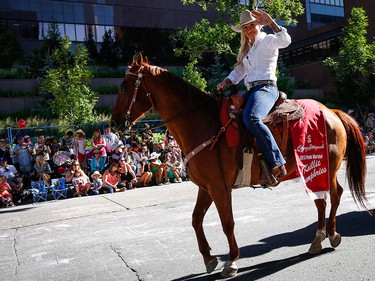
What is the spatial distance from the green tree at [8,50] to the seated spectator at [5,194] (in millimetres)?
19057

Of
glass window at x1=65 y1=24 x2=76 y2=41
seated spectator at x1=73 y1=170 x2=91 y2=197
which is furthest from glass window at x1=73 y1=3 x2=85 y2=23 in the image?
seated spectator at x1=73 y1=170 x2=91 y2=197

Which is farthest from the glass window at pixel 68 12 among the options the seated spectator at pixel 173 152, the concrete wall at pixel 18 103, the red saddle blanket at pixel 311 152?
the red saddle blanket at pixel 311 152

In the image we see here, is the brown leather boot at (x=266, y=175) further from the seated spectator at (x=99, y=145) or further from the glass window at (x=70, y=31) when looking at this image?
the glass window at (x=70, y=31)

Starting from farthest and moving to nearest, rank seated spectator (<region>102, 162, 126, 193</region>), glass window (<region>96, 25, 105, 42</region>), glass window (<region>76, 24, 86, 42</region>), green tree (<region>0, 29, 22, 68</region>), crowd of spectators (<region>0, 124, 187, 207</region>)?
glass window (<region>96, 25, 105, 42</region>)
glass window (<region>76, 24, 86, 42</region>)
green tree (<region>0, 29, 22, 68</region>)
seated spectator (<region>102, 162, 126, 193</region>)
crowd of spectators (<region>0, 124, 187, 207</region>)

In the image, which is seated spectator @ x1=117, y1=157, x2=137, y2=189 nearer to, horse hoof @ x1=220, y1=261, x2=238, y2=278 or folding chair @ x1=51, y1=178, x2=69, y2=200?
folding chair @ x1=51, y1=178, x2=69, y2=200

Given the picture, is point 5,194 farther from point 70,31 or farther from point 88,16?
point 88,16

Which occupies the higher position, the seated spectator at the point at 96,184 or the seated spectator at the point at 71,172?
the seated spectator at the point at 71,172

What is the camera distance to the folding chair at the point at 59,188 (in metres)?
11.7

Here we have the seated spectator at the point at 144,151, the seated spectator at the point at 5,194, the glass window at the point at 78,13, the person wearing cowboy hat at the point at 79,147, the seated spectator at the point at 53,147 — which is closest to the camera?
the seated spectator at the point at 5,194

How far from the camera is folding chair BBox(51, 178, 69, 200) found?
38.3 feet

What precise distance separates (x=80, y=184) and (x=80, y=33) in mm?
27472

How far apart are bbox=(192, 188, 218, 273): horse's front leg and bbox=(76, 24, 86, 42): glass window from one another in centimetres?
3401

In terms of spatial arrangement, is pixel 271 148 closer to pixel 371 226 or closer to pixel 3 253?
pixel 371 226

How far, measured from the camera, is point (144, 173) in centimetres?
1322
